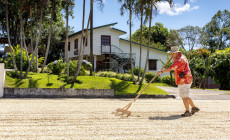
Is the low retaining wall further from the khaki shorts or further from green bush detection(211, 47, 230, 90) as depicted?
green bush detection(211, 47, 230, 90)

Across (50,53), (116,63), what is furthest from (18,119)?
(50,53)

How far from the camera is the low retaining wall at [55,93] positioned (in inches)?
480

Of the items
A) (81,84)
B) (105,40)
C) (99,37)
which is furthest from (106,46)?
(81,84)

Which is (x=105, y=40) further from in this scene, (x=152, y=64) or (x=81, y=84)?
(x=81, y=84)

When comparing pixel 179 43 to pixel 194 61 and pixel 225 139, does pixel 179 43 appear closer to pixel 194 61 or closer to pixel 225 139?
pixel 194 61

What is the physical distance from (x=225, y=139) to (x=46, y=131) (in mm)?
3045

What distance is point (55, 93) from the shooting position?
1284 centimetres

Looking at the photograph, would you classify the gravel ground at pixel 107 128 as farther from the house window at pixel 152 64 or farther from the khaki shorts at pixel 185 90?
the house window at pixel 152 64

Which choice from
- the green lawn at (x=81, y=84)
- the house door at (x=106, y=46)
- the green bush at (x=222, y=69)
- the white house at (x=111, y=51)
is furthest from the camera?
the house door at (x=106, y=46)

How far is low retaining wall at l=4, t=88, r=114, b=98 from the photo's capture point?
40.0 feet

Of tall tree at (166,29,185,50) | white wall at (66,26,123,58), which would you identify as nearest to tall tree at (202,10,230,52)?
tall tree at (166,29,185,50)

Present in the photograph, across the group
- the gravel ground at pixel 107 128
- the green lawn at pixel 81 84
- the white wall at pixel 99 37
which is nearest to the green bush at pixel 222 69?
the white wall at pixel 99 37

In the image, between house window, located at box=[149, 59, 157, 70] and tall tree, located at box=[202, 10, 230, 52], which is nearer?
house window, located at box=[149, 59, 157, 70]

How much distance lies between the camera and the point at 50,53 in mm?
41594
